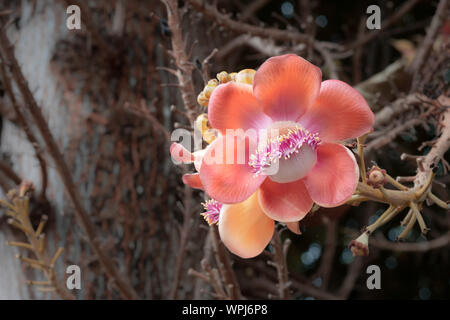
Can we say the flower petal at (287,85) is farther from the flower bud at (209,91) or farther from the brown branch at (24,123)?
the brown branch at (24,123)

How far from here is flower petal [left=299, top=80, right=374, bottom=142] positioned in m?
0.39

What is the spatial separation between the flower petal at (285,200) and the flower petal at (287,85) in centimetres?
6

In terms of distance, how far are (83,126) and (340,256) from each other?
0.96m

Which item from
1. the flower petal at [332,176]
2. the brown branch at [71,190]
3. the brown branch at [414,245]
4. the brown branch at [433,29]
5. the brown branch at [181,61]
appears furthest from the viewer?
the brown branch at [414,245]

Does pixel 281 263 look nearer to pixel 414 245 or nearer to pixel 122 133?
pixel 122 133

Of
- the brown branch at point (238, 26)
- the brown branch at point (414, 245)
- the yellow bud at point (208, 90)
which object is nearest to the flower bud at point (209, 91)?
the yellow bud at point (208, 90)

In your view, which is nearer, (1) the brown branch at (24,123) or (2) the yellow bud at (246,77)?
(2) the yellow bud at (246,77)

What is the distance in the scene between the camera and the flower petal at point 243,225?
1.32 ft

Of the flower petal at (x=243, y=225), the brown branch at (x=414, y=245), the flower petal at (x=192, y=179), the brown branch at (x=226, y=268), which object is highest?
the flower petal at (x=192, y=179)

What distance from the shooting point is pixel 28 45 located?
1134 mm

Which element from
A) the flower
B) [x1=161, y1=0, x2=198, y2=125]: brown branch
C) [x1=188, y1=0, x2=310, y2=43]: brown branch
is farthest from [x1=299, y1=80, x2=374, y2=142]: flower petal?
[x1=188, y1=0, x2=310, y2=43]: brown branch

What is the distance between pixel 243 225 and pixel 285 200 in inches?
1.6

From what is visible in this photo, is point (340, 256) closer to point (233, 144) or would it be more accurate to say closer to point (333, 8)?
point (333, 8)
